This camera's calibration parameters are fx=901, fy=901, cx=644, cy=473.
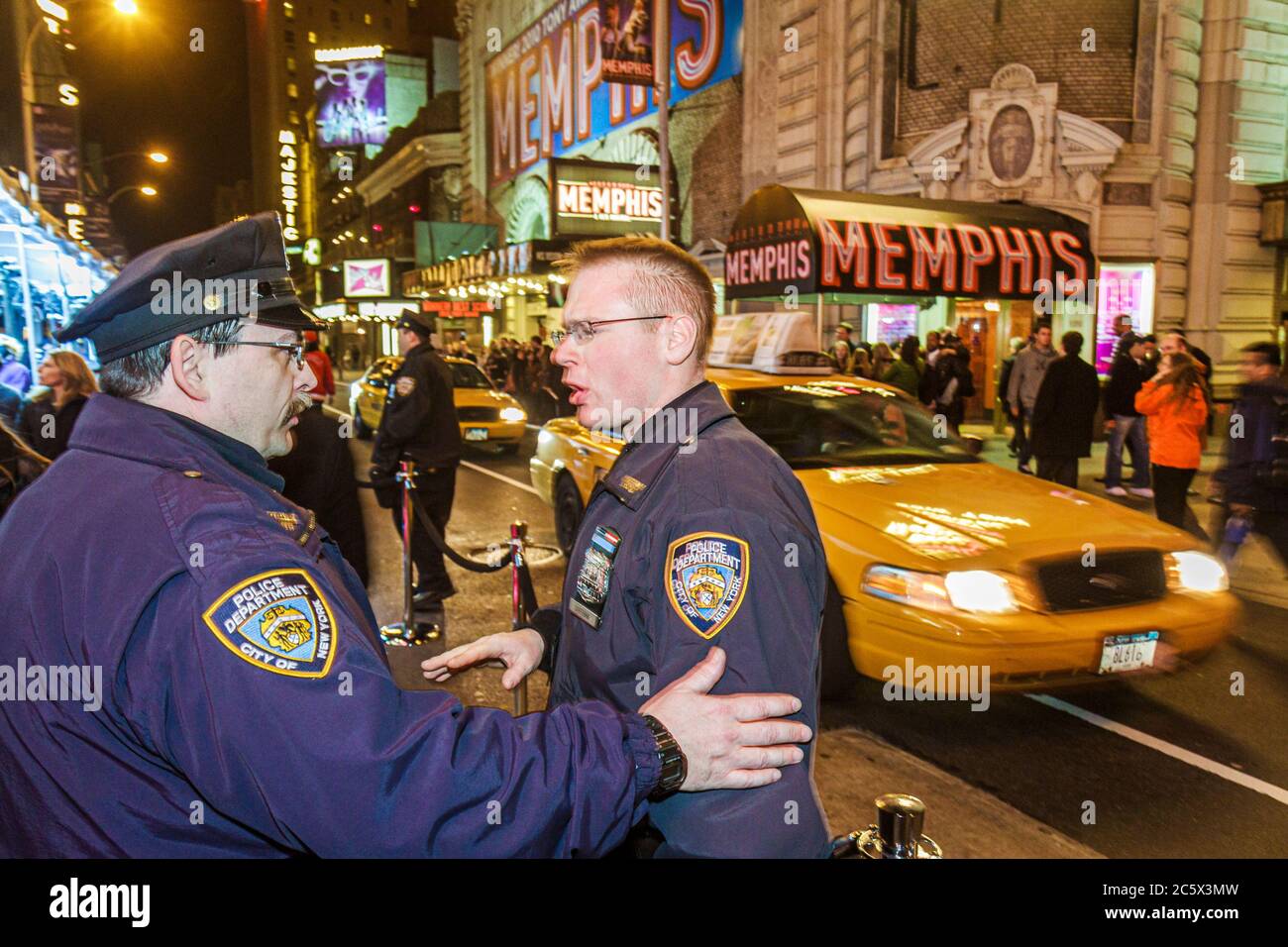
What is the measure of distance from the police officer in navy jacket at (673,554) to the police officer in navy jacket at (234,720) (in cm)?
15

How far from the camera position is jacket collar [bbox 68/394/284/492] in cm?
130

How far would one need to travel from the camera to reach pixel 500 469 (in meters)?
14.5

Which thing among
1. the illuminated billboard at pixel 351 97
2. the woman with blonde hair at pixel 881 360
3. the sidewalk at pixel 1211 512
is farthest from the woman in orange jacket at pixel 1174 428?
the illuminated billboard at pixel 351 97

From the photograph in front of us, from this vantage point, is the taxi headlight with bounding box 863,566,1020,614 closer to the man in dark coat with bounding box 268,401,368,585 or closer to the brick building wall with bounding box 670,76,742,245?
the man in dark coat with bounding box 268,401,368,585

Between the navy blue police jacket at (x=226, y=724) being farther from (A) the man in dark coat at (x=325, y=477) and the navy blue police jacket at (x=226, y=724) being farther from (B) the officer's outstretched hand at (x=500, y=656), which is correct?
(A) the man in dark coat at (x=325, y=477)

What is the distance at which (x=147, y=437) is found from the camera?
132 centimetres

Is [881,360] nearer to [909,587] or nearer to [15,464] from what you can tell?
[909,587]

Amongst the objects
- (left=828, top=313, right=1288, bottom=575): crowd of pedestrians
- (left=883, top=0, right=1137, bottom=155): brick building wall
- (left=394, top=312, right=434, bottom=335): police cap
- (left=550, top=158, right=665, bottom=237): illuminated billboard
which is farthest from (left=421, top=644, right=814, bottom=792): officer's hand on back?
(left=550, top=158, right=665, bottom=237): illuminated billboard

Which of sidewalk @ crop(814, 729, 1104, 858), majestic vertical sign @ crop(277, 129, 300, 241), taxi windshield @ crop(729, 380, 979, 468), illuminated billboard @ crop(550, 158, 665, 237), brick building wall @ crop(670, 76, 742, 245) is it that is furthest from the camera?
majestic vertical sign @ crop(277, 129, 300, 241)

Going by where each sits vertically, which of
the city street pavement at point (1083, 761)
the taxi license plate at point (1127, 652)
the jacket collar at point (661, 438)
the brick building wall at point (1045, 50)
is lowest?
the city street pavement at point (1083, 761)

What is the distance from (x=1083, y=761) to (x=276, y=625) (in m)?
4.32

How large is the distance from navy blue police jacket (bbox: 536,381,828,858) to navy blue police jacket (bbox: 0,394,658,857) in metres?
0.24

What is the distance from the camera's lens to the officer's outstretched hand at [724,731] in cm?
130

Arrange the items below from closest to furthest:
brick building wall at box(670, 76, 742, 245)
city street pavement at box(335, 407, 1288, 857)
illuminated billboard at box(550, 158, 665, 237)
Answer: city street pavement at box(335, 407, 1288, 857)
brick building wall at box(670, 76, 742, 245)
illuminated billboard at box(550, 158, 665, 237)
